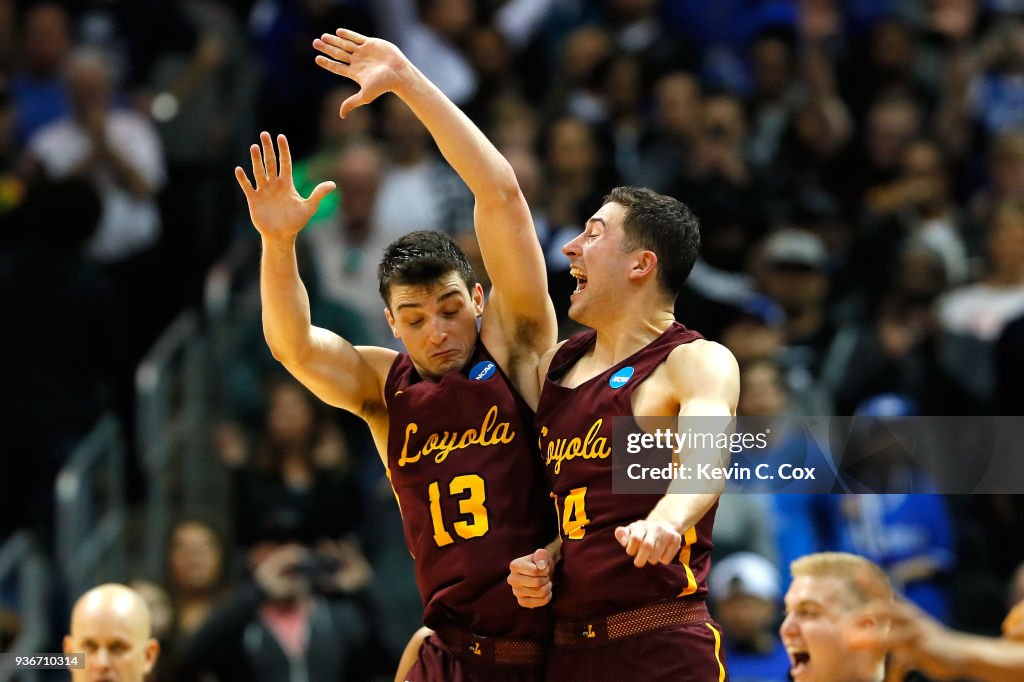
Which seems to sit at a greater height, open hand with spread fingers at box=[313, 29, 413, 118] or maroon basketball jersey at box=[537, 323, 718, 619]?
open hand with spread fingers at box=[313, 29, 413, 118]

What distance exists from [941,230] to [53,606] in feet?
21.1

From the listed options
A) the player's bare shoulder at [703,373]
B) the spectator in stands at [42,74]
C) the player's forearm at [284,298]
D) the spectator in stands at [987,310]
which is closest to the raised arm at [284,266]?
the player's forearm at [284,298]

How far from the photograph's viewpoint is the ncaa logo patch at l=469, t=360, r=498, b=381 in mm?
5668

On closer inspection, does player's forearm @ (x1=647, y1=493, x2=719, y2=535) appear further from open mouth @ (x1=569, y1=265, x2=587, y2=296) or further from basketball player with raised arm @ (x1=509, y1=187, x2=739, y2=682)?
open mouth @ (x1=569, y1=265, x2=587, y2=296)

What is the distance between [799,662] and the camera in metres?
6.04

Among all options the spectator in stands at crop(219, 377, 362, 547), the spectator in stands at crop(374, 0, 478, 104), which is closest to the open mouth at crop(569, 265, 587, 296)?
the spectator in stands at crop(219, 377, 362, 547)

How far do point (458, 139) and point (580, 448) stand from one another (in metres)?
1.17

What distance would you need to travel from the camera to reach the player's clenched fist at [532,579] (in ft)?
16.6

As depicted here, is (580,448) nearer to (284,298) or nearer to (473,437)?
(473,437)

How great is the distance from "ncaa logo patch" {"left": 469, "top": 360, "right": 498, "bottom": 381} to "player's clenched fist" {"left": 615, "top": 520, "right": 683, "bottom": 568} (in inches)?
46.7

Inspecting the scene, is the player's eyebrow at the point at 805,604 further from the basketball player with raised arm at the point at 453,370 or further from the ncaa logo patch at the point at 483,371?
the ncaa logo patch at the point at 483,371

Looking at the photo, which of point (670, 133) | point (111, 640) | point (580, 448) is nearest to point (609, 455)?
point (580, 448)

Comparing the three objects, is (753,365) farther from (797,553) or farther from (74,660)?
(74,660)

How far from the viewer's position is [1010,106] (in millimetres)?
12242
